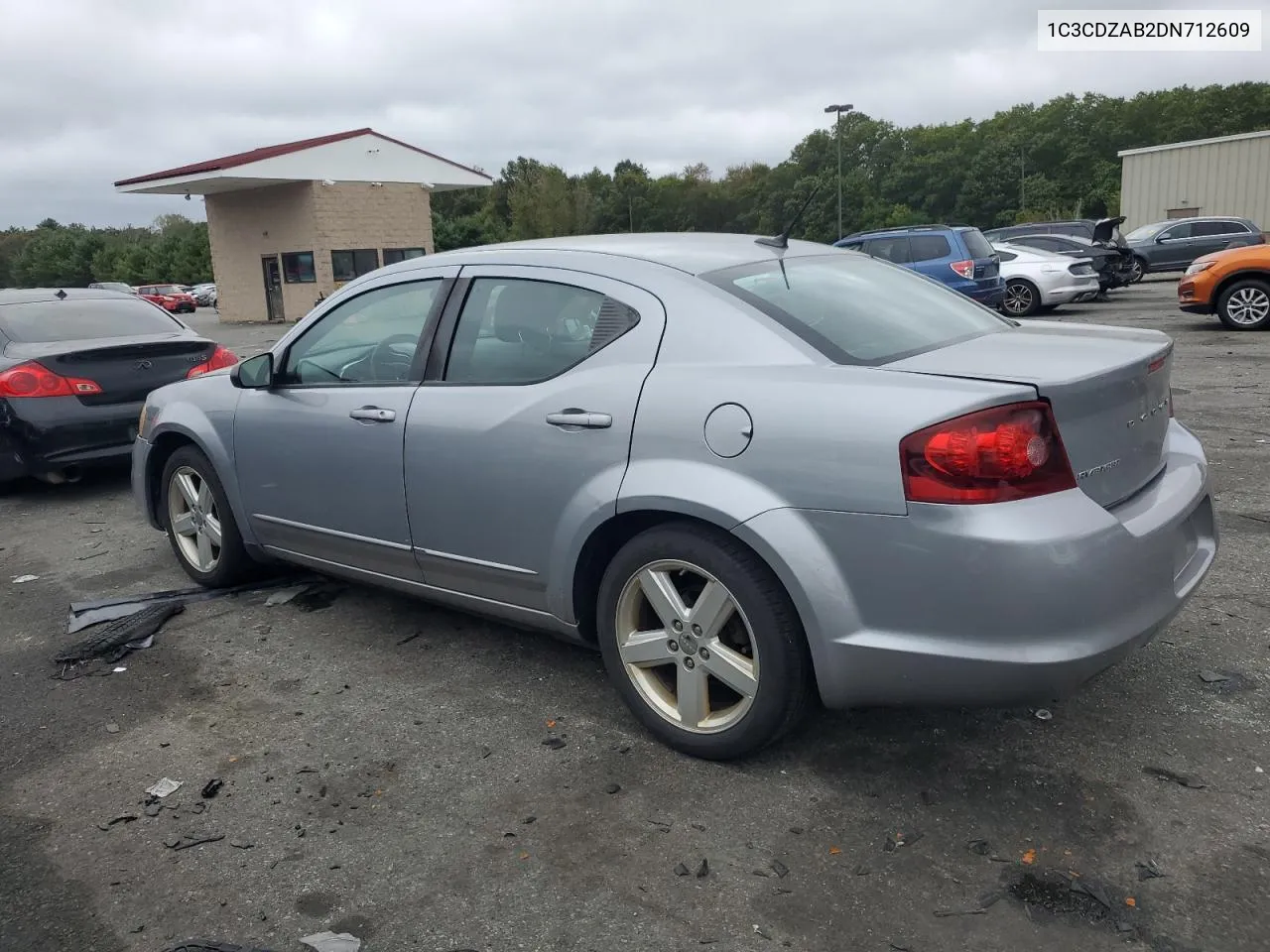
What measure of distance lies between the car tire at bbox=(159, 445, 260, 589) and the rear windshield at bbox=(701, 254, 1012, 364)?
278cm

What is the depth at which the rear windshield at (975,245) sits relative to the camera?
15156 millimetres

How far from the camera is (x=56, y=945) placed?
2453 mm

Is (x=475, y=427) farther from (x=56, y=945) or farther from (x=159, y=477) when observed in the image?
(x=159, y=477)

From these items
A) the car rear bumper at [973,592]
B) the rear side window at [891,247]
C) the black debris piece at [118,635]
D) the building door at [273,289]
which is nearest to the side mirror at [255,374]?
the black debris piece at [118,635]

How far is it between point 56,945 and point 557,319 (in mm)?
2274

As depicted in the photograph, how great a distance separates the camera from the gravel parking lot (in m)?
2.45

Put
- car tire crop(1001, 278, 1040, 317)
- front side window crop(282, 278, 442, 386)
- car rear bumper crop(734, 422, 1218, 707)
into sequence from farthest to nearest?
car tire crop(1001, 278, 1040, 317), front side window crop(282, 278, 442, 386), car rear bumper crop(734, 422, 1218, 707)

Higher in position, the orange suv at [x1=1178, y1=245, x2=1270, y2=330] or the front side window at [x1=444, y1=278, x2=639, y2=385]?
the front side window at [x1=444, y1=278, x2=639, y2=385]

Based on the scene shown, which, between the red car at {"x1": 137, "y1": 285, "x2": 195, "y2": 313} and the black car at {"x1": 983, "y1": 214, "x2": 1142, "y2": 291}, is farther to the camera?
the red car at {"x1": 137, "y1": 285, "x2": 195, "y2": 313}

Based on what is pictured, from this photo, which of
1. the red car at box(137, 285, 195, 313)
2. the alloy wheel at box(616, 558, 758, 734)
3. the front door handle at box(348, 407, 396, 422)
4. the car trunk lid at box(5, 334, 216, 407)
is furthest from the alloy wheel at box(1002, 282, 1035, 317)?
the red car at box(137, 285, 195, 313)

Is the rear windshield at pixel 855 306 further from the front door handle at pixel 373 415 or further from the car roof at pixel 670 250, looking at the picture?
the front door handle at pixel 373 415

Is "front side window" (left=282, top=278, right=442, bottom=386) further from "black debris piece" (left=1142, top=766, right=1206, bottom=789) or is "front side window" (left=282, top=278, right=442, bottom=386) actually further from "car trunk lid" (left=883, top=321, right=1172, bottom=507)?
"black debris piece" (left=1142, top=766, right=1206, bottom=789)

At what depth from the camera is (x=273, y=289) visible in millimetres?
34812

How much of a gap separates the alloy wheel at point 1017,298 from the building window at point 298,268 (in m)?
23.5
